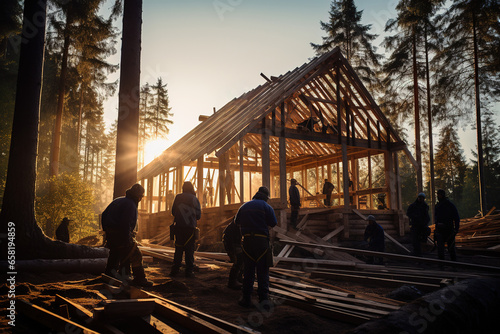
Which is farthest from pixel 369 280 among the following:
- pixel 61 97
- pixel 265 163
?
pixel 61 97

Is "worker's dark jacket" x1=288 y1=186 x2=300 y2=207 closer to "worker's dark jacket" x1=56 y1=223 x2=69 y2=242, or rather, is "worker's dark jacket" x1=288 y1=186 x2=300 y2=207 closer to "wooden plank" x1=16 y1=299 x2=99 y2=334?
"worker's dark jacket" x1=56 y1=223 x2=69 y2=242

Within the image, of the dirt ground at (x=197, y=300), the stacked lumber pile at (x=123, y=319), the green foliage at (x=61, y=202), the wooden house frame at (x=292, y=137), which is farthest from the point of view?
the green foliage at (x=61, y=202)

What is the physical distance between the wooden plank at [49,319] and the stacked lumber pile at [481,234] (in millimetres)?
13962

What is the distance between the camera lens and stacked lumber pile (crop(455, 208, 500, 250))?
13594 mm

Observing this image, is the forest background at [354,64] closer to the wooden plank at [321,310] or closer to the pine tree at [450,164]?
the pine tree at [450,164]

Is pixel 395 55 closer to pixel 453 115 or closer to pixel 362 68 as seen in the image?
pixel 362 68

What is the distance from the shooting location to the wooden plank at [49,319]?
3.16 metres

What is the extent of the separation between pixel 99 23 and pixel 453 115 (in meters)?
21.7

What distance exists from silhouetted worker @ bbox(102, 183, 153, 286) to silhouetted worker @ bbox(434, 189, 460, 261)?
7.92m

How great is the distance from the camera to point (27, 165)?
703cm

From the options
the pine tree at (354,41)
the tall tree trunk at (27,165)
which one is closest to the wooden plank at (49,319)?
the tall tree trunk at (27,165)

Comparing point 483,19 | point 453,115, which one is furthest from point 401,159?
point 483,19

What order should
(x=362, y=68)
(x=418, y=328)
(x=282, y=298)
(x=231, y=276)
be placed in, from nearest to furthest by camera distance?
(x=418, y=328) → (x=282, y=298) → (x=231, y=276) → (x=362, y=68)

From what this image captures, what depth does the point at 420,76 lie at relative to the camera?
22.0 meters
